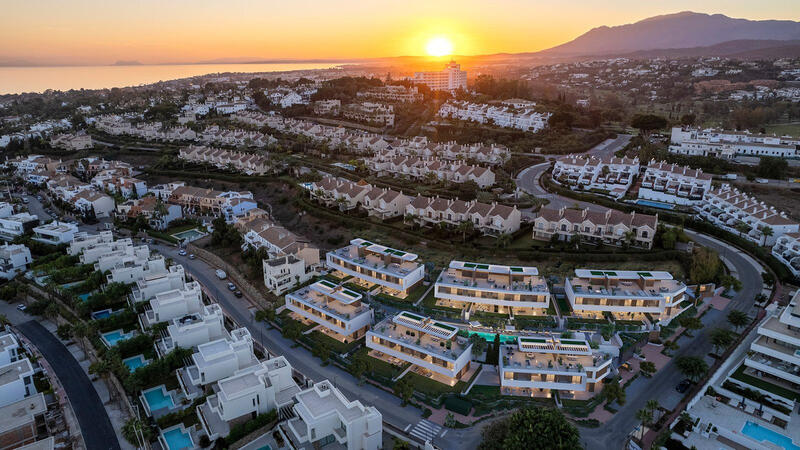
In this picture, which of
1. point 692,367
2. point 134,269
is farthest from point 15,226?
point 692,367

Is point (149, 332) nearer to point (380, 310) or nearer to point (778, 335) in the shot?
point (380, 310)

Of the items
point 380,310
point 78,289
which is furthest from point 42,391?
point 380,310

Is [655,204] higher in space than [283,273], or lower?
higher

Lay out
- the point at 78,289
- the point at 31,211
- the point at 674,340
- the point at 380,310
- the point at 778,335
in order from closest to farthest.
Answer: the point at 778,335 < the point at 674,340 < the point at 380,310 < the point at 78,289 < the point at 31,211

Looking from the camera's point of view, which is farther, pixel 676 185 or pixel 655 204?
pixel 676 185

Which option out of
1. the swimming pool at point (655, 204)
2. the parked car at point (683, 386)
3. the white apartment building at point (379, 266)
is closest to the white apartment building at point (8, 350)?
the white apartment building at point (379, 266)

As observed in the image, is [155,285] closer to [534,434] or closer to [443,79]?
[534,434]

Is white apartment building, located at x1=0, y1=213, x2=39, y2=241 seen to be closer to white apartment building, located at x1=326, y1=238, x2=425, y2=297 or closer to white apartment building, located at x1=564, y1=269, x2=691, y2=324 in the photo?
white apartment building, located at x1=326, y1=238, x2=425, y2=297
